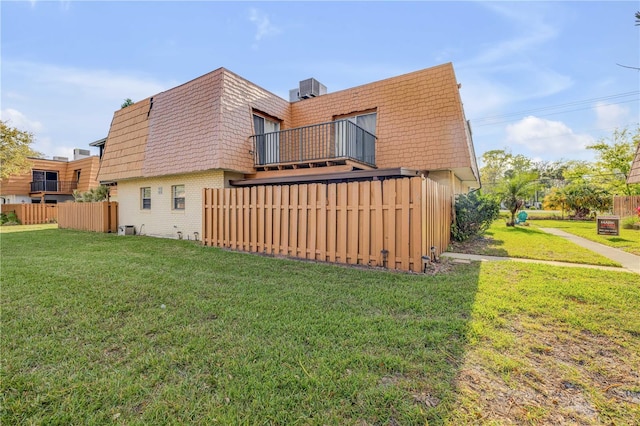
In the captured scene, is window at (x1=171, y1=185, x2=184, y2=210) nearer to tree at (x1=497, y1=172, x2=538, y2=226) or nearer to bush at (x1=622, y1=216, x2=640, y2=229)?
tree at (x1=497, y1=172, x2=538, y2=226)

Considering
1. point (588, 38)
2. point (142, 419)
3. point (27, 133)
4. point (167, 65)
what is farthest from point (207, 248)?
point (27, 133)

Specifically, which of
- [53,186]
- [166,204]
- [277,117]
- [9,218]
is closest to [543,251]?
[277,117]

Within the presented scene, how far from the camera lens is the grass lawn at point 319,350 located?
2039 millimetres

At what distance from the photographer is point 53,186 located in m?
28.7

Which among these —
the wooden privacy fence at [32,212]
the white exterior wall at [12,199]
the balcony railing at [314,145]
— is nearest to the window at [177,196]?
the balcony railing at [314,145]

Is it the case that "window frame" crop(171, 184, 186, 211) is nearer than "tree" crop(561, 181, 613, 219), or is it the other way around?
"window frame" crop(171, 184, 186, 211)

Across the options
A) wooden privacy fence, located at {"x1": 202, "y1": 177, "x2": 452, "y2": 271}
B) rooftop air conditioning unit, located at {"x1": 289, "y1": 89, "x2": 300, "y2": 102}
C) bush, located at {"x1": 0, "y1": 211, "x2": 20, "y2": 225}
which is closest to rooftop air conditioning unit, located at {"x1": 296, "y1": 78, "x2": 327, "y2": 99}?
rooftop air conditioning unit, located at {"x1": 289, "y1": 89, "x2": 300, "y2": 102}

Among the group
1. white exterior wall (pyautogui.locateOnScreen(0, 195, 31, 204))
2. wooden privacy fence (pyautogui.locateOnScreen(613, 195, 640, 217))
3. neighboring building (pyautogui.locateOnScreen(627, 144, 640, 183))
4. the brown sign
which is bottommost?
the brown sign

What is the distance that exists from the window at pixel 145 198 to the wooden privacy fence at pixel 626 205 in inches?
1058

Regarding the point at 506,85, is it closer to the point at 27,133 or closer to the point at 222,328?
the point at 222,328

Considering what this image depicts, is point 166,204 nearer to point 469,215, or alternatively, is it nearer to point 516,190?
point 469,215

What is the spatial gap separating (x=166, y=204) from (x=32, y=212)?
18.1 m

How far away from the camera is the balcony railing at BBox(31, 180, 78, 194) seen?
92.5 feet

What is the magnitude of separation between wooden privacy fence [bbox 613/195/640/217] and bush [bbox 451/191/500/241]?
508 inches
